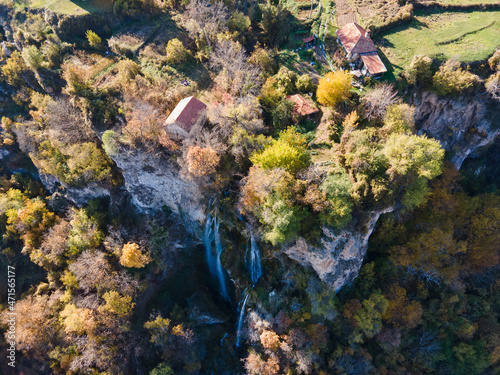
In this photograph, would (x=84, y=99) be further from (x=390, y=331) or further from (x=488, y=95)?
(x=488, y=95)

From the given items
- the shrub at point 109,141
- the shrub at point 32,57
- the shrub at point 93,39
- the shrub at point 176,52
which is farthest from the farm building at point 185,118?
the shrub at point 32,57

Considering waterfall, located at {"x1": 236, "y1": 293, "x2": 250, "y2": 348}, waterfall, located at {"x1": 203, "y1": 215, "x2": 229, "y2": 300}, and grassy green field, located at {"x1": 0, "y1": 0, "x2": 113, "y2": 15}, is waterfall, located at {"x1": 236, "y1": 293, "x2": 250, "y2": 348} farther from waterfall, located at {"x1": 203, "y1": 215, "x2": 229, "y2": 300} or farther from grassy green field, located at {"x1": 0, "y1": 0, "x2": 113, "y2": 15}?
grassy green field, located at {"x1": 0, "y1": 0, "x2": 113, "y2": 15}

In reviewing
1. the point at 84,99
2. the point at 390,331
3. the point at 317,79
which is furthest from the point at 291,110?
the point at 390,331

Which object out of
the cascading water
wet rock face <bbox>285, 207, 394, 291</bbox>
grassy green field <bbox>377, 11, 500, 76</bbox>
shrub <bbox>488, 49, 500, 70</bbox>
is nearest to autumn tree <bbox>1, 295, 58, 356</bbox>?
the cascading water

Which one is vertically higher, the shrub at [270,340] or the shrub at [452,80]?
the shrub at [452,80]

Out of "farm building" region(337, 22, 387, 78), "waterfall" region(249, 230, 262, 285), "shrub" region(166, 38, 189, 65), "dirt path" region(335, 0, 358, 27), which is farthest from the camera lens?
"dirt path" region(335, 0, 358, 27)

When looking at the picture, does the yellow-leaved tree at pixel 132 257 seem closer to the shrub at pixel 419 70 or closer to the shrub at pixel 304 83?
the shrub at pixel 304 83
